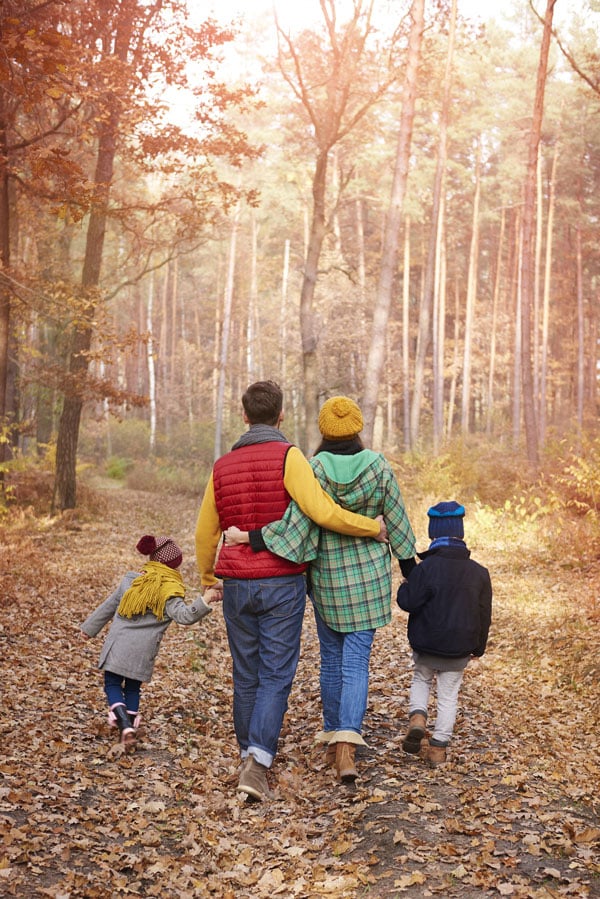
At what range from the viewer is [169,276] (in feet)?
184

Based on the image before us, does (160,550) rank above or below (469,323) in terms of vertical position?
below

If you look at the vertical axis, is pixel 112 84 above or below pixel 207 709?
above

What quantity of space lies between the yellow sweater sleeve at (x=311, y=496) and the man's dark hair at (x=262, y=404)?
0.30m

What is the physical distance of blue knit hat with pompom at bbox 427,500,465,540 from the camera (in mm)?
5785

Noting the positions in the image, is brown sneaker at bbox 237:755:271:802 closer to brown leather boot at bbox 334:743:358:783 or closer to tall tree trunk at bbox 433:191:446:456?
brown leather boot at bbox 334:743:358:783

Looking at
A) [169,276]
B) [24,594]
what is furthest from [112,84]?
[169,276]

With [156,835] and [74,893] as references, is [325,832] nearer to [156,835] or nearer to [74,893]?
[156,835]

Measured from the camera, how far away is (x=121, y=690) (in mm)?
5992

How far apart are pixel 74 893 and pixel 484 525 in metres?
13.0

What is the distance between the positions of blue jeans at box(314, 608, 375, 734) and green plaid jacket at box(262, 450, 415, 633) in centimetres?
12

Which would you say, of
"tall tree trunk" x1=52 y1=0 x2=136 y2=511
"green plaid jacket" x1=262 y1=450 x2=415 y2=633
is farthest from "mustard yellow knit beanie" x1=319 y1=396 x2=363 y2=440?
"tall tree trunk" x1=52 y1=0 x2=136 y2=511

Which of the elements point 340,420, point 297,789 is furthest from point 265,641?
point 340,420

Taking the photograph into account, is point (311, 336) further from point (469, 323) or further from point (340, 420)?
point (469, 323)

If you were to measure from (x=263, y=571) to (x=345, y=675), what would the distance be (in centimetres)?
90
